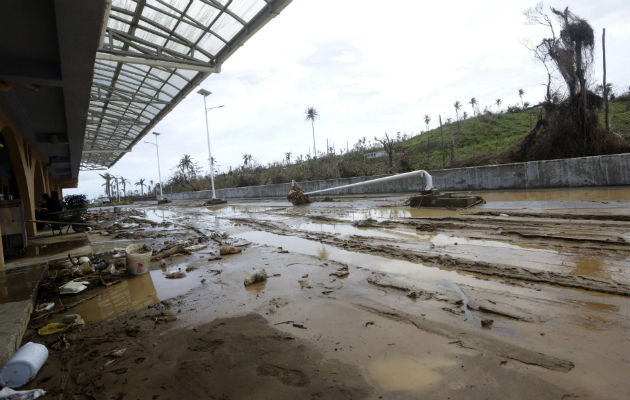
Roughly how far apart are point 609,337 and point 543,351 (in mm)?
545

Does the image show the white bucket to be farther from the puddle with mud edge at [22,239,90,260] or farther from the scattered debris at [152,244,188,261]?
the puddle with mud edge at [22,239,90,260]

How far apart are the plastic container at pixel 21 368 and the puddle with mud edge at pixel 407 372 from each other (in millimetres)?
2430

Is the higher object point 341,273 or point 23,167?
point 23,167

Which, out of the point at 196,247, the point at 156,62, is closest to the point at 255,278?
the point at 196,247

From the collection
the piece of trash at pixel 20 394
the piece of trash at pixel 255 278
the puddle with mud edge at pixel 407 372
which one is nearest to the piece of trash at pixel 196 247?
the piece of trash at pixel 255 278

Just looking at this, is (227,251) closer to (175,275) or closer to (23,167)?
(175,275)

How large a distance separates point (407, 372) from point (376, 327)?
0.61 meters

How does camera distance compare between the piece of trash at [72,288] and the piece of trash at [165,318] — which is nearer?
the piece of trash at [165,318]

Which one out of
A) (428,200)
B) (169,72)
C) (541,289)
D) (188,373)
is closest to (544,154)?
(428,200)

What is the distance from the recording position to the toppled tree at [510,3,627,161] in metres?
16.0

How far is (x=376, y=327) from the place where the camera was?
2449 millimetres

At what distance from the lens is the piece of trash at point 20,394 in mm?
1856

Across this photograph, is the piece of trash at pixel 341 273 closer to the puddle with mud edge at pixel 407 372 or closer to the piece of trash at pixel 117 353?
the puddle with mud edge at pixel 407 372

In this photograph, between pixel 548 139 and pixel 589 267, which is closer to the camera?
pixel 589 267
